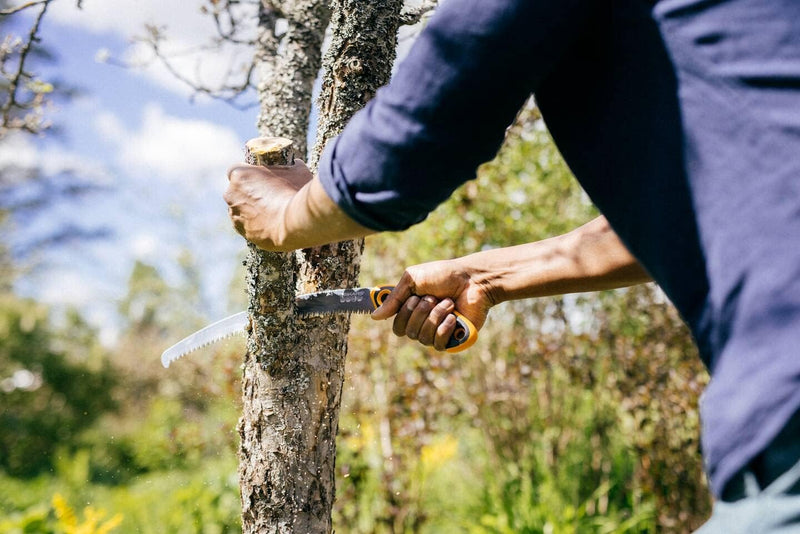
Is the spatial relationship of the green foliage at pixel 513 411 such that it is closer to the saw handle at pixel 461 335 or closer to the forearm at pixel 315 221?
the saw handle at pixel 461 335

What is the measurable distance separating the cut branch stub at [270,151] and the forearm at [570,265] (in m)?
0.48

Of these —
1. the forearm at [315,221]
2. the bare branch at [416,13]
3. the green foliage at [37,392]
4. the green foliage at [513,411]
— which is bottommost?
the green foliage at [37,392]

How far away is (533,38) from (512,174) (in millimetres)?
3879

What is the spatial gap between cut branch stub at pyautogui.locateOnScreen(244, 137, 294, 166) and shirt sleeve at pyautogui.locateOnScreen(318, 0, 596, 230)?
48 cm

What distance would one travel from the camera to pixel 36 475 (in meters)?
10.1

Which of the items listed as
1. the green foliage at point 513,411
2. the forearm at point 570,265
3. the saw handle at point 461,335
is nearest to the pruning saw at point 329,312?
the saw handle at point 461,335

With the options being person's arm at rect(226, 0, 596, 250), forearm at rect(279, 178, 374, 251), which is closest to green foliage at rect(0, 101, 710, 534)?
forearm at rect(279, 178, 374, 251)

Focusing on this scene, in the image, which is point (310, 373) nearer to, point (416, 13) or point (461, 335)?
point (461, 335)

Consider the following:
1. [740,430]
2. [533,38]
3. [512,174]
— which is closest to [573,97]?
[533,38]

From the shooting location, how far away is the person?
72 cm

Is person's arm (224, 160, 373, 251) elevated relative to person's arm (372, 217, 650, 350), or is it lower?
elevated

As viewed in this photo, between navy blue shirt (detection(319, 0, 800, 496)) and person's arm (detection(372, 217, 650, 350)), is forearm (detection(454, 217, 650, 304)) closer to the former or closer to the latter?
person's arm (detection(372, 217, 650, 350))

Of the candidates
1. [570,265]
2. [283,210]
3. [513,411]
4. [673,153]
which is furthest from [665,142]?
[513,411]

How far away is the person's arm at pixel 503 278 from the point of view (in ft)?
4.24
